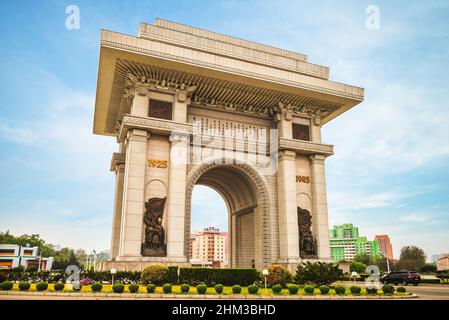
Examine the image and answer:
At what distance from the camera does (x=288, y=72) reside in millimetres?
26625

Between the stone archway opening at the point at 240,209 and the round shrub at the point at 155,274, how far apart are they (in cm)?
778

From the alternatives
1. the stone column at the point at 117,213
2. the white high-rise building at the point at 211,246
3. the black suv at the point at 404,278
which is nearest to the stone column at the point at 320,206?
the black suv at the point at 404,278

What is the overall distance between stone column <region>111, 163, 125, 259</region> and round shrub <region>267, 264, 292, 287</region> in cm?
1218

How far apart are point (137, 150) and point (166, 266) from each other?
7586 mm

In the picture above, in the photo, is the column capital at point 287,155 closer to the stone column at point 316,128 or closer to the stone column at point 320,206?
the stone column at point 320,206

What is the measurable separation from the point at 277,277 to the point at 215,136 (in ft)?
36.0

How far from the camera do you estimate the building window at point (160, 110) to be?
24.7 meters

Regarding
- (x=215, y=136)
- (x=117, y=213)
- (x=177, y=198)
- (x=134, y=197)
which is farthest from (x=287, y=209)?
(x=117, y=213)

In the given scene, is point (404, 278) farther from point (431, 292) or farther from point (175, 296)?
point (175, 296)

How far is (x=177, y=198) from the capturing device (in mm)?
23406

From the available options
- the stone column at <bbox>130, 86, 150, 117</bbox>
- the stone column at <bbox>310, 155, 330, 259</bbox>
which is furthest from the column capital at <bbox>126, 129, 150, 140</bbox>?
the stone column at <bbox>310, 155, 330, 259</bbox>

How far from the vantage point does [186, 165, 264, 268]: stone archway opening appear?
27.5 m
